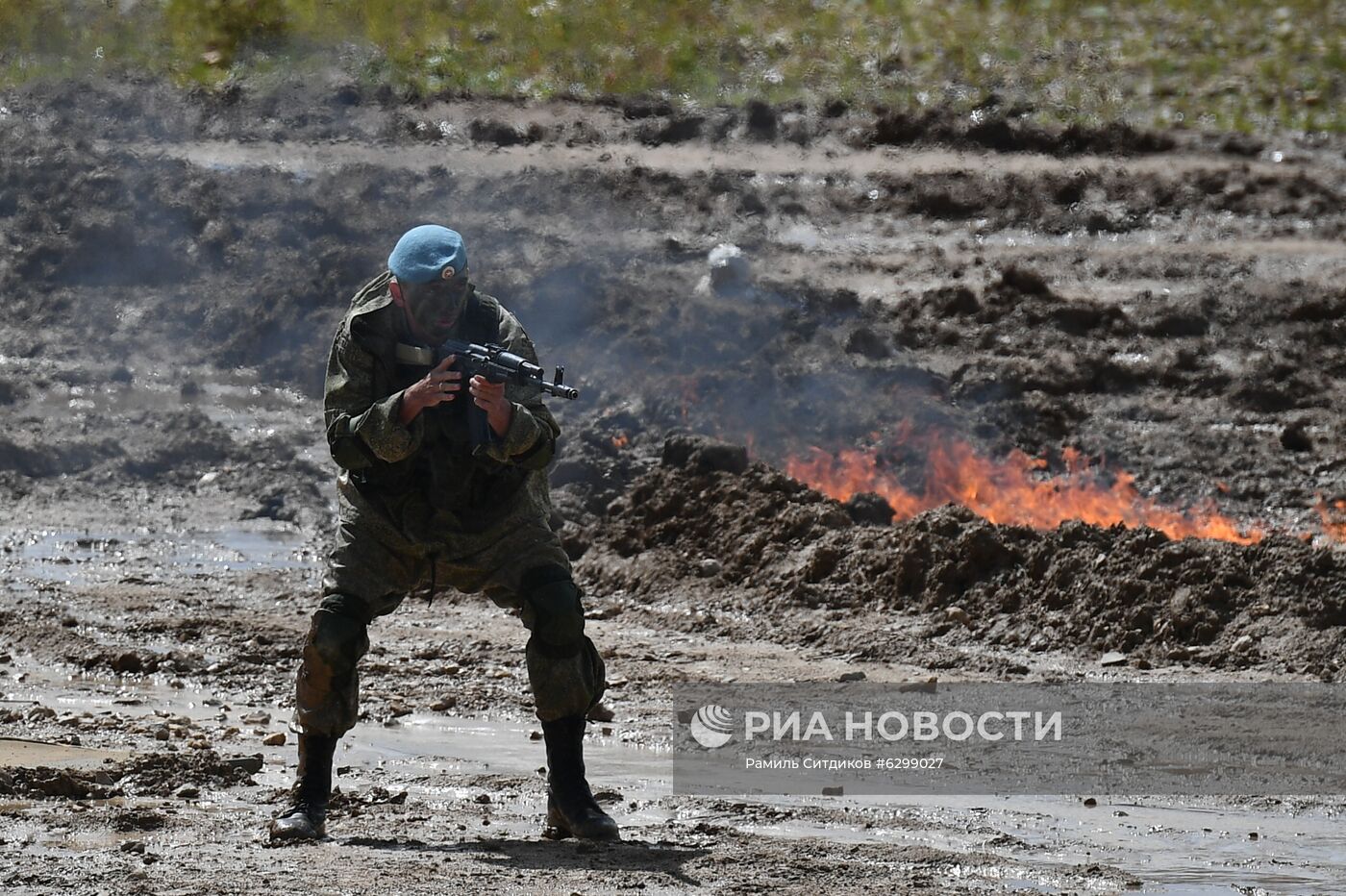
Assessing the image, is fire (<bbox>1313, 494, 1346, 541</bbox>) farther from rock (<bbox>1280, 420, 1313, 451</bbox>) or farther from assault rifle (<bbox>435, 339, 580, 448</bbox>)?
assault rifle (<bbox>435, 339, 580, 448</bbox>)

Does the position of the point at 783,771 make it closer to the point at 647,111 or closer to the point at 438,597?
the point at 438,597

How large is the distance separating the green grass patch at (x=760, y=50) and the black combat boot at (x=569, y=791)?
13.2 meters

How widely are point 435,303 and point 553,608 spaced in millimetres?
888

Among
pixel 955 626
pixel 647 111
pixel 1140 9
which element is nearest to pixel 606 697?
pixel 955 626

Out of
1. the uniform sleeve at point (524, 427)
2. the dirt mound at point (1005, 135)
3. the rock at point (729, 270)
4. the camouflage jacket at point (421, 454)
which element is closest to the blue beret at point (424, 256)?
the camouflage jacket at point (421, 454)

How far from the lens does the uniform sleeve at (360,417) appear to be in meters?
5.47

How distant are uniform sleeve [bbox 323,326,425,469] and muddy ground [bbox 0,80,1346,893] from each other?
41.5 inches

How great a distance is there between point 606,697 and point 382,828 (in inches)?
94.0

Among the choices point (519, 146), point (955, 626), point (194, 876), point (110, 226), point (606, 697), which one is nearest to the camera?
point (194, 876)

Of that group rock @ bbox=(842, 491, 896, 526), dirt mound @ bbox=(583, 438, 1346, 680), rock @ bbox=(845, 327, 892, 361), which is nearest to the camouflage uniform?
dirt mound @ bbox=(583, 438, 1346, 680)

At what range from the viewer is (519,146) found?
17688 millimetres

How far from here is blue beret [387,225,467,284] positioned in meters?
5.64

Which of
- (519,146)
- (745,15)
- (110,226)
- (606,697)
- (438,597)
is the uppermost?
A: (745,15)

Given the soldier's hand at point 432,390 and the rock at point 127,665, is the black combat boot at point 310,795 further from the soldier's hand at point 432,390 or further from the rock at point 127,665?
the rock at point 127,665
